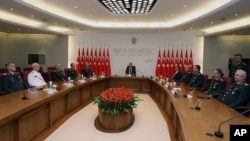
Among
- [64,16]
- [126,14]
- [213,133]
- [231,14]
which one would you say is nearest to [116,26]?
[126,14]

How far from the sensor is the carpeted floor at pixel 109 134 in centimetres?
389

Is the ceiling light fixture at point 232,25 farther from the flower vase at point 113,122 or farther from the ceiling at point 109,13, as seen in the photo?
the flower vase at point 113,122

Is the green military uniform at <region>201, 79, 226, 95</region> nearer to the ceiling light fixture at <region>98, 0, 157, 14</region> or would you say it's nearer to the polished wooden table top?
the polished wooden table top

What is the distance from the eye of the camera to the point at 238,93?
3.83 m

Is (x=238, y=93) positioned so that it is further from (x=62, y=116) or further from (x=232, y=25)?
(x=232, y=25)

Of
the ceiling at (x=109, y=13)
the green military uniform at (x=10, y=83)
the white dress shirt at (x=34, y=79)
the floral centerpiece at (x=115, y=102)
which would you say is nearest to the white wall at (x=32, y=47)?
the ceiling at (x=109, y=13)

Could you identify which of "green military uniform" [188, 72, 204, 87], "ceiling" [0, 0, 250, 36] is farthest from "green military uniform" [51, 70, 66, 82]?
"green military uniform" [188, 72, 204, 87]

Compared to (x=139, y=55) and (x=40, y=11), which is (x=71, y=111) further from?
(x=139, y=55)

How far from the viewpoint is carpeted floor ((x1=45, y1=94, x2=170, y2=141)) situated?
153 inches

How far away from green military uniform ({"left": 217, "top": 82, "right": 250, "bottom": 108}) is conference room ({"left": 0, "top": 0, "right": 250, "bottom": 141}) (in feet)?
1.16

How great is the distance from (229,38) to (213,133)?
8.84 metres

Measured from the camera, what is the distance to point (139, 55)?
11.2m

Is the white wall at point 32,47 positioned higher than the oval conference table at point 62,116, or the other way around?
the white wall at point 32,47

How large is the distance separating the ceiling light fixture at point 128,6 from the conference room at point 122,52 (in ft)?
0.11
